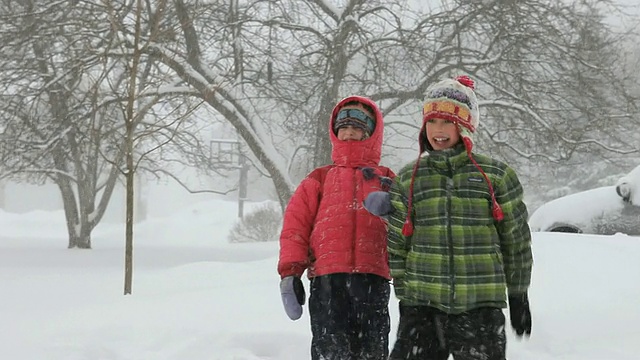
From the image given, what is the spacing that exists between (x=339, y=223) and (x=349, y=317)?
1.48ft

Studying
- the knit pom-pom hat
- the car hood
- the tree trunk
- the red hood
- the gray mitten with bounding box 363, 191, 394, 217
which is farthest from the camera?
the tree trunk

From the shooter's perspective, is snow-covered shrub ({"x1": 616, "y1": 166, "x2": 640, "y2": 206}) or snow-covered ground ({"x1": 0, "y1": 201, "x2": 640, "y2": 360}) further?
snow-covered shrub ({"x1": 616, "y1": 166, "x2": 640, "y2": 206})

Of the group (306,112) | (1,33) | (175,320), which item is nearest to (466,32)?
(306,112)

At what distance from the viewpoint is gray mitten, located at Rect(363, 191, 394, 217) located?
9.46 feet

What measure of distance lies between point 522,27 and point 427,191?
9810 mm

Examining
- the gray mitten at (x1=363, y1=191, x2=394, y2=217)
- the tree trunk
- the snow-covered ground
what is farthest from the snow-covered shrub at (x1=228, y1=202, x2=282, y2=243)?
the gray mitten at (x1=363, y1=191, x2=394, y2=217)

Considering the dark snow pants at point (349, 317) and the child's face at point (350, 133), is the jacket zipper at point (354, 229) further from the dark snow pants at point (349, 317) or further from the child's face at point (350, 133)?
the child's face at point (350, 133)

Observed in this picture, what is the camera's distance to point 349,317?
3131mm

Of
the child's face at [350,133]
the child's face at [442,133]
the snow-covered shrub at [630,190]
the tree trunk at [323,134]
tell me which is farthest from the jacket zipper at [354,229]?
the snow-covered shrub at [630,190]

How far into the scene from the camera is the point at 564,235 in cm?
758

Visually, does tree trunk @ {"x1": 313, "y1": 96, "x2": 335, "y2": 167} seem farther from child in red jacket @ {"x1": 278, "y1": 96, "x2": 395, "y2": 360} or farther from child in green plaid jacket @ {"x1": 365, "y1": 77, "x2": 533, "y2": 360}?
child in green plaid jacket @ {"x1": 365, "y1": 77, "x2": 533, "y2": 360}

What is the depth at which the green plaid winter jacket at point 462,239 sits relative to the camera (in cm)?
260

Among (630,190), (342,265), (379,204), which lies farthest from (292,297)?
(630,190)

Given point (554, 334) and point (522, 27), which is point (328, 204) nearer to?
point (554, 334)
